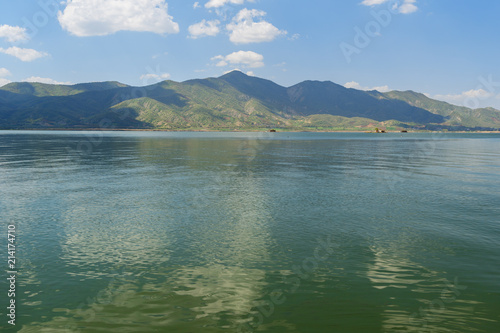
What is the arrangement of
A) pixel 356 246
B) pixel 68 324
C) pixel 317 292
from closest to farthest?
1. pixel 68 324
2. pixel 317 292
3. pixel 356 246

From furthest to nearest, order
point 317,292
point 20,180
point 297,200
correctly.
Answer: point 20,180, point 297,200, point 317,292

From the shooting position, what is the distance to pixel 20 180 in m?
58.0

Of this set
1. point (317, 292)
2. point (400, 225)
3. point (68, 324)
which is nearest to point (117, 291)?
point (68, 324)

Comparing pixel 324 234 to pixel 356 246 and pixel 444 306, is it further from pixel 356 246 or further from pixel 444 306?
pixel 444 306

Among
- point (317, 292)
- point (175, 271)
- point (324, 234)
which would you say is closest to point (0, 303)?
point (175, 271)

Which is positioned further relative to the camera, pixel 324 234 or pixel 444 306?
pixel 324 234

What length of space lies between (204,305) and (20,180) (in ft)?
188


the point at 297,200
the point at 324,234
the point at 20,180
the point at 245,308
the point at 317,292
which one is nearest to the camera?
the point at 245,308

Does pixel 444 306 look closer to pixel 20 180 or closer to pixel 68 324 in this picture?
pixel 68 324

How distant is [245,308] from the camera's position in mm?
17641

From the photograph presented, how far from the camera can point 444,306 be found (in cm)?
1788

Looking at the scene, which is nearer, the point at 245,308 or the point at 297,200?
the point at 245,308

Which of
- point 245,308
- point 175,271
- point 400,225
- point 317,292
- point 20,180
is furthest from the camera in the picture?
point 20,180

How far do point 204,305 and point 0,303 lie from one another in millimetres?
11898
